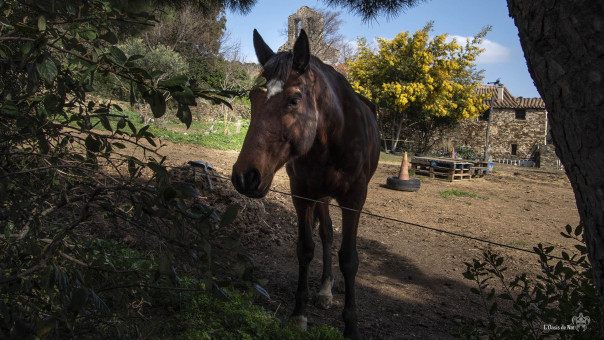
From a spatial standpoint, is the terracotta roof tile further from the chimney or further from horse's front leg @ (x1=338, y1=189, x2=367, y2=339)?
horse's front leg @ (x1=338, y1=189, x2=367, y2=339)

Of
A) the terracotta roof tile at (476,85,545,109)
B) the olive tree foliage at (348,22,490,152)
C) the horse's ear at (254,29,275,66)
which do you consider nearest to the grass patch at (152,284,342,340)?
the horse's ear at (254,29,275,66)

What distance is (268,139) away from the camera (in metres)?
2.37

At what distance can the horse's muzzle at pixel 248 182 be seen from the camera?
7.13 ft

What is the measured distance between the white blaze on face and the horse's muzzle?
1.78 feet

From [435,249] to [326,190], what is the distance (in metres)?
3.24

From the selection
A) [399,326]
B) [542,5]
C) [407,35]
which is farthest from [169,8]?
[407,35]

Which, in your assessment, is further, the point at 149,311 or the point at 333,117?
the point at 333,117

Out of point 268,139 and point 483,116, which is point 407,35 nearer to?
point 483,116

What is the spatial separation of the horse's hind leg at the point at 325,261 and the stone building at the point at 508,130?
26.9 metres

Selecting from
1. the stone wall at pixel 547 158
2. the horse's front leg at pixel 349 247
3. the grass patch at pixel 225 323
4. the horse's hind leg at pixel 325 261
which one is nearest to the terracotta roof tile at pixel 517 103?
the stone wall at pixel 547 158

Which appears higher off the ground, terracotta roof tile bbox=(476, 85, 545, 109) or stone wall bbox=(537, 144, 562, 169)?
terracotta roof tile bbox=(476, 85, 545, 109)

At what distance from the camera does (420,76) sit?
23.8 m

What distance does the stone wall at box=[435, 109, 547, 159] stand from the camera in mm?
29206

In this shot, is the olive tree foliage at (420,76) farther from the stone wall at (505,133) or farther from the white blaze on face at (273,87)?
the white blaze on face at (273,87)
